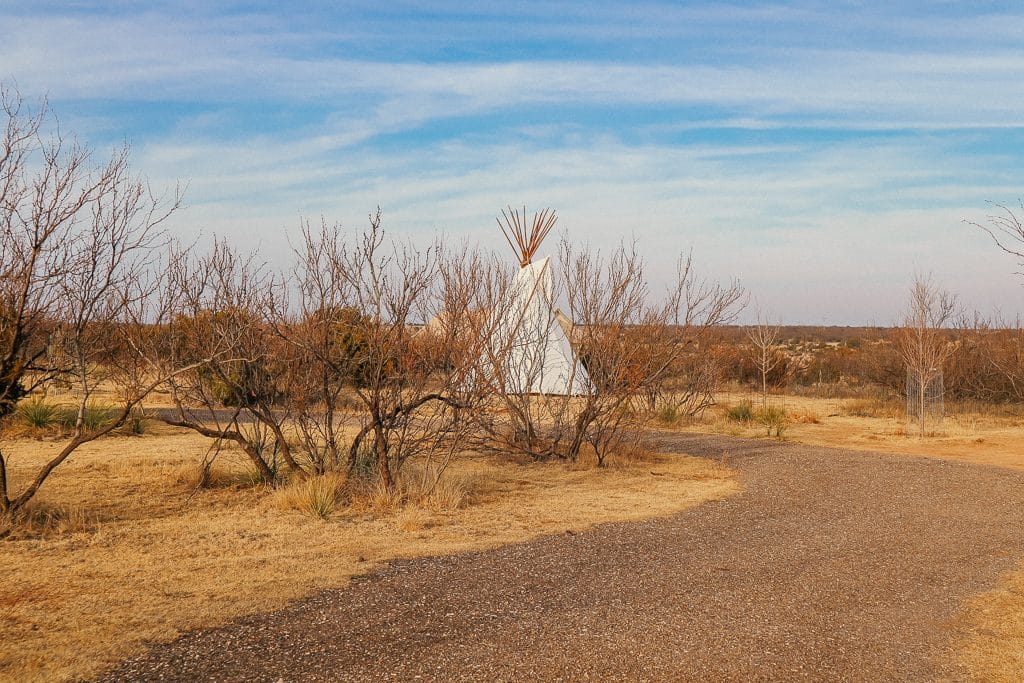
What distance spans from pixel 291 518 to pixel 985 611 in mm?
5822

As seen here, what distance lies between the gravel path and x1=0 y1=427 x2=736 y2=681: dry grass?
390 mm

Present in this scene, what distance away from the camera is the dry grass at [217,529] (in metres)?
5.44

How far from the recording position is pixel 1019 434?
62.5 feet

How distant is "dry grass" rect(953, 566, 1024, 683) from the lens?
4.88 metres

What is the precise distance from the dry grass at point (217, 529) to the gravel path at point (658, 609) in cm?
39

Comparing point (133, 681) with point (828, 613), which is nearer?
point (133, 681)

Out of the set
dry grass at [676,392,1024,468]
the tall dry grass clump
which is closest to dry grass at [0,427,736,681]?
the tall dry grass clump

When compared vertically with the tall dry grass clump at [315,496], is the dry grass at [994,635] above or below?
below

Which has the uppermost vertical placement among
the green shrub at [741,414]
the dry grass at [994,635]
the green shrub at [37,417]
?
the green shrub at [37,417]

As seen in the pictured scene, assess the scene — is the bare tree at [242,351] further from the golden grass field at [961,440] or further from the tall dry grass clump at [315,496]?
the golden grass field at [961,440]

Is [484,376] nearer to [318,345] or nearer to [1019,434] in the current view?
[318,345]

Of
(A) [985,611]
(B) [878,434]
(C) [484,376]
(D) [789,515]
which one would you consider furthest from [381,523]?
(B) [878,434]

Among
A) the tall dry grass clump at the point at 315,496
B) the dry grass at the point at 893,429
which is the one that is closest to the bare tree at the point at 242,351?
the tall dry grass clump at the point at 315,496

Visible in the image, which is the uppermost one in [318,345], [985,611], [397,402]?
[318,345]
